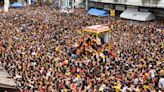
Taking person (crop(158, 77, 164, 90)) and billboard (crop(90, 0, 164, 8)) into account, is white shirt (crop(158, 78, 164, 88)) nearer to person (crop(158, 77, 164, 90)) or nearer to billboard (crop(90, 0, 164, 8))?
person (crop(158, 77, 164, 90))

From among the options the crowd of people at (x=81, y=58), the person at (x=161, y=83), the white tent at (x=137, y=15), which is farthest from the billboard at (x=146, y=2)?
the person at (x=161, y=83)

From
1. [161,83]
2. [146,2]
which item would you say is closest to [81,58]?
[161,83]

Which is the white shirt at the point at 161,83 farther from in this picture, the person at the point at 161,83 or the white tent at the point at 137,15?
the white tent at the point at 137,15

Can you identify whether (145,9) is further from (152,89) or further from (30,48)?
(152,89)

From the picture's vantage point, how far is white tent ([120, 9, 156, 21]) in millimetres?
43438

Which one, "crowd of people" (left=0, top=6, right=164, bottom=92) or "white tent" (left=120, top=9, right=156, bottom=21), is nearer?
"crowd of people" (left=0, top=6, right=164, bottom=92)

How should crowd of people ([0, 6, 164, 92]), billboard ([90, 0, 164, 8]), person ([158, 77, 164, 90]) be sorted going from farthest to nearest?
billboard ([90, 0, 164, 8]) < crowd of people ([0, 6, 164, 92]) < person ([158, 77, 164, 90])

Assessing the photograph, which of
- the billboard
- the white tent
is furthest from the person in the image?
the white tent

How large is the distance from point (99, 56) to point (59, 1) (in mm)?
39343

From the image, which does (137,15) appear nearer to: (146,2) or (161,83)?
(146,2)

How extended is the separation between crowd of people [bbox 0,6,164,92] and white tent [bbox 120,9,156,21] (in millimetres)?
3111

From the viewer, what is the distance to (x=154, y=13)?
44.6m

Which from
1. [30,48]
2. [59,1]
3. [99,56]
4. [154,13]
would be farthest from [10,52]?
[59,1]

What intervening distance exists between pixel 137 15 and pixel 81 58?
20.9m
